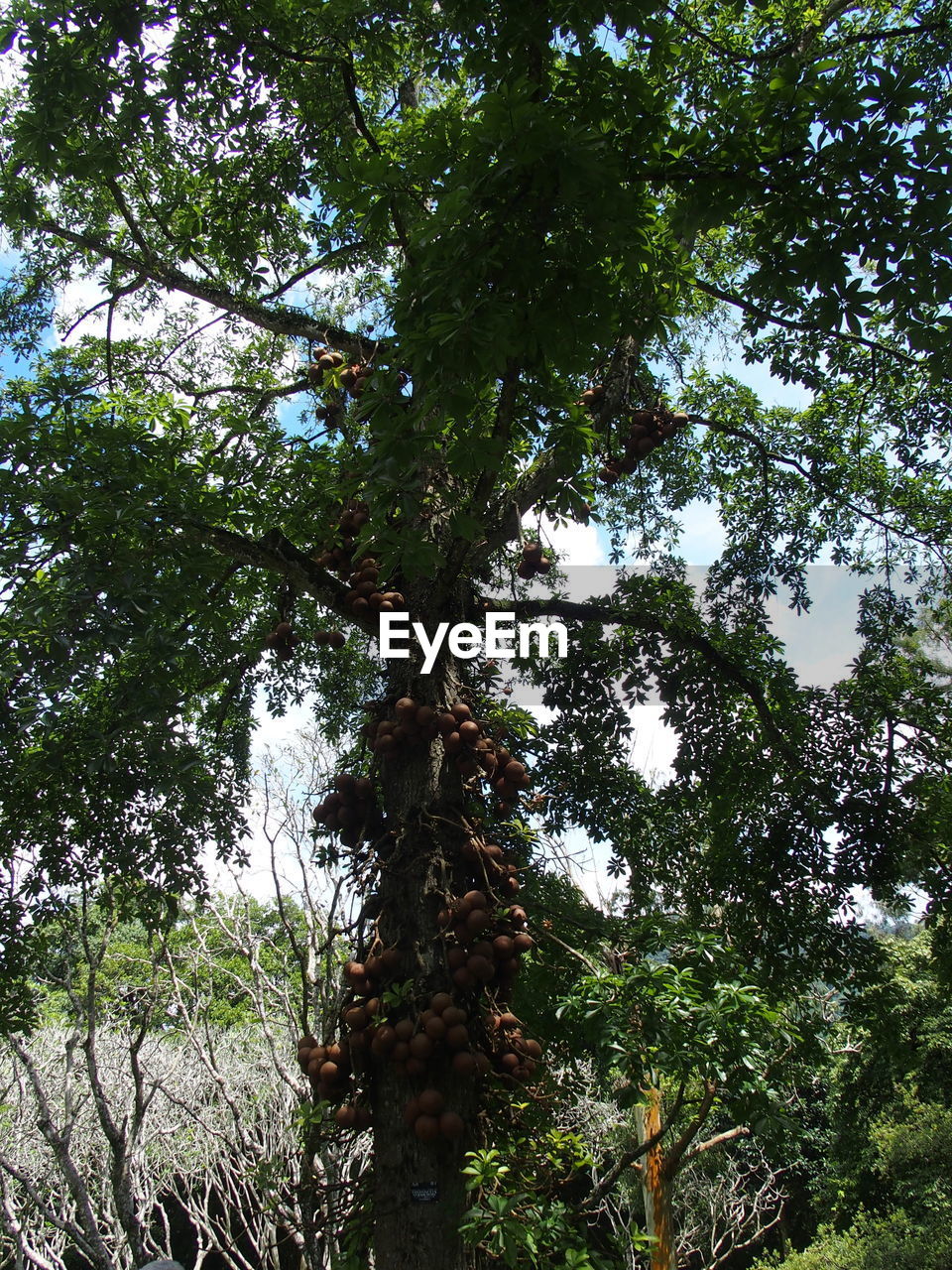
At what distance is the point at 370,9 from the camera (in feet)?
12.5

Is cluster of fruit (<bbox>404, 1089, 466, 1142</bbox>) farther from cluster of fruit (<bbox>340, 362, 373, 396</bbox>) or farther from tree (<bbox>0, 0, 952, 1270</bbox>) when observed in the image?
cluster of fruit (<bbox>340, 362, 373, 396</bbox>)

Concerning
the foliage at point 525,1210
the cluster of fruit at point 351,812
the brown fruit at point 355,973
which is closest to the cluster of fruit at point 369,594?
the cluster of fruit at point 351,812

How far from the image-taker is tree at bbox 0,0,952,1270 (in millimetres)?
2377

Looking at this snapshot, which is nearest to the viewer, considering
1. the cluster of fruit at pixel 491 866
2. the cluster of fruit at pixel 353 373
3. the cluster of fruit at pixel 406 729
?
the cluster of fruit at pixel 491 866

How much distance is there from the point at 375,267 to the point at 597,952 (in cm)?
509

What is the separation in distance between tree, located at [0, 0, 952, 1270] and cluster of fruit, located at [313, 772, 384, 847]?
0.01 meters

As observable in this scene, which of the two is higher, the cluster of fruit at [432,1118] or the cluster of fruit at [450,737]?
the cluster of fruit at [450,737]

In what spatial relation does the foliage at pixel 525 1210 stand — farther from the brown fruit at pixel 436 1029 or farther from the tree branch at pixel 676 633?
the tree branch at pixel 676 633

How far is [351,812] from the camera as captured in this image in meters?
3.36

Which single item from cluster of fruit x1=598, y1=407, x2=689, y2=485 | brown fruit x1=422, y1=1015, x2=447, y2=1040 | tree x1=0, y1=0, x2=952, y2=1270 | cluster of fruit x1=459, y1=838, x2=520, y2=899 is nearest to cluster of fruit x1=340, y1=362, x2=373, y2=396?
tree x1=0, y1=0, x2=952, y2=1270

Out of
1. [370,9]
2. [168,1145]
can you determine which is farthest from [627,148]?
[168,1145]

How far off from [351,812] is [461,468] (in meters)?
1.57

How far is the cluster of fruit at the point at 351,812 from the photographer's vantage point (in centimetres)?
335

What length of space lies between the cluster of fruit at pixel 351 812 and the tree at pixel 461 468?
12mm
